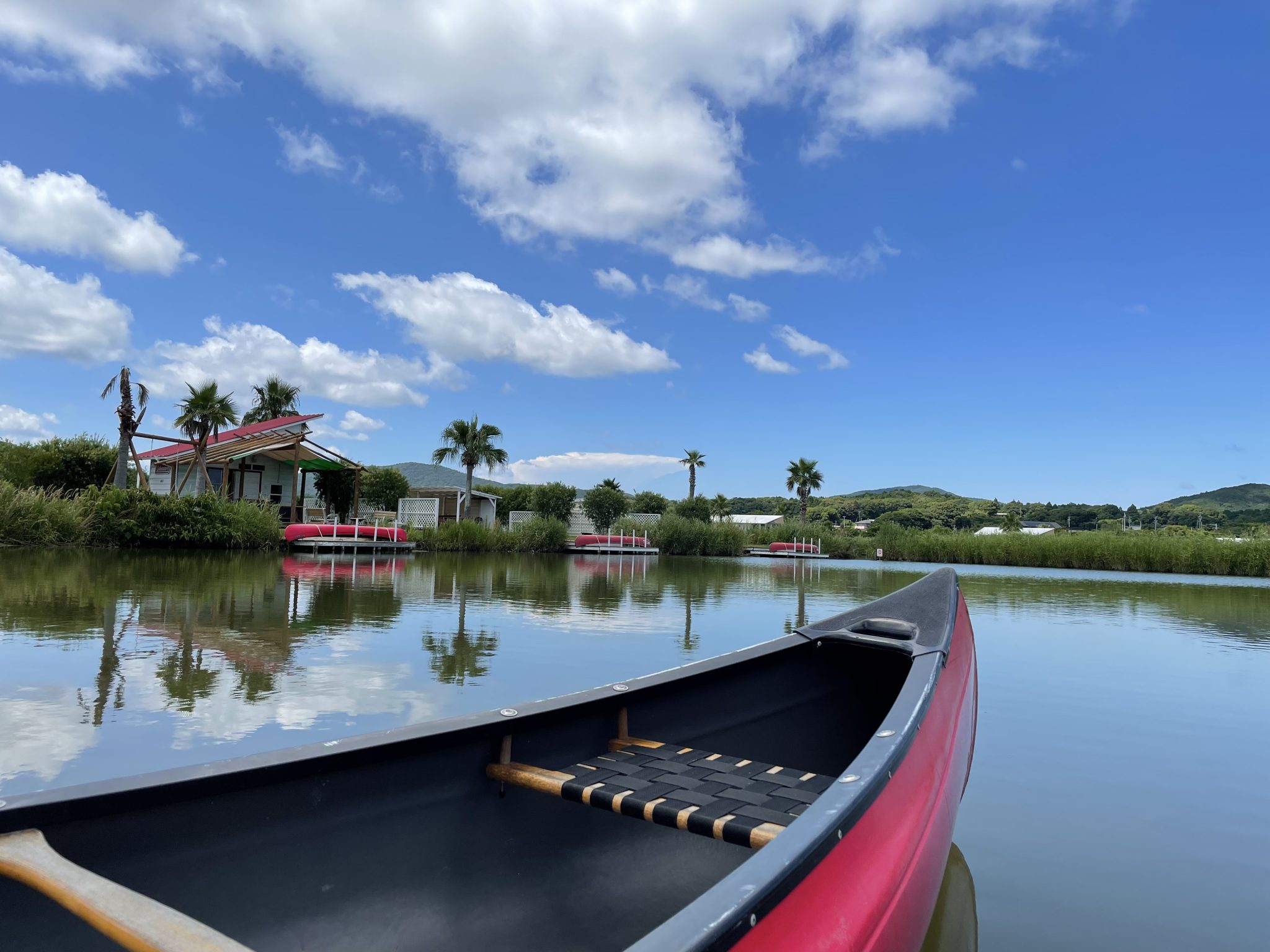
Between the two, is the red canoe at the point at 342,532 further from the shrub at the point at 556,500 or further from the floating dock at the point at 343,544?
the shrub at the point at 556,500

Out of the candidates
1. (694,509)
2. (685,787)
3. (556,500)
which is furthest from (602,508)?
(685,787)

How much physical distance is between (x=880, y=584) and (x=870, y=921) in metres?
19.4

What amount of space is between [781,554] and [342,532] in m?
22.6

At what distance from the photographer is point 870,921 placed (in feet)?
6.01

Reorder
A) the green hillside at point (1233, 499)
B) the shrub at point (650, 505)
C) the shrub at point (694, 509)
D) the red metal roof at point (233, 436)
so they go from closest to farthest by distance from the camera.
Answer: the red metal roof at point (233, 436), the shrub at point (694, 509), the shrub at point (650, 505), the green hillside at point (1233, 499)

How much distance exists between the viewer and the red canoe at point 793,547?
1647 inches

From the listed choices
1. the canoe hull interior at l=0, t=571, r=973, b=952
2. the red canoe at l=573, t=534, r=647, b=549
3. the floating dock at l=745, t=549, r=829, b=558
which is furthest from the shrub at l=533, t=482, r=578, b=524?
the canoe hull interior at l=0, t=571, r=973, b=952

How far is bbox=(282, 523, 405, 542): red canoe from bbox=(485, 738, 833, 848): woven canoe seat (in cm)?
2621

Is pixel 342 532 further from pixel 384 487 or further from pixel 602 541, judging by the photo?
pixel 384 487

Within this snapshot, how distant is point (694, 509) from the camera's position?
51.0 meters

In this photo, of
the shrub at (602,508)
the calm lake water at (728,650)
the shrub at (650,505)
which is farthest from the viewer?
the shrub at (650,505)

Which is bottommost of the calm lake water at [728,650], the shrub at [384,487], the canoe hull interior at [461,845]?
the calm lake water at [728,650]

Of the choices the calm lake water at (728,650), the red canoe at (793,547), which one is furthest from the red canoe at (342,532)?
the red canoe at (793,547)

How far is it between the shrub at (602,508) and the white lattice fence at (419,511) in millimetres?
11773
